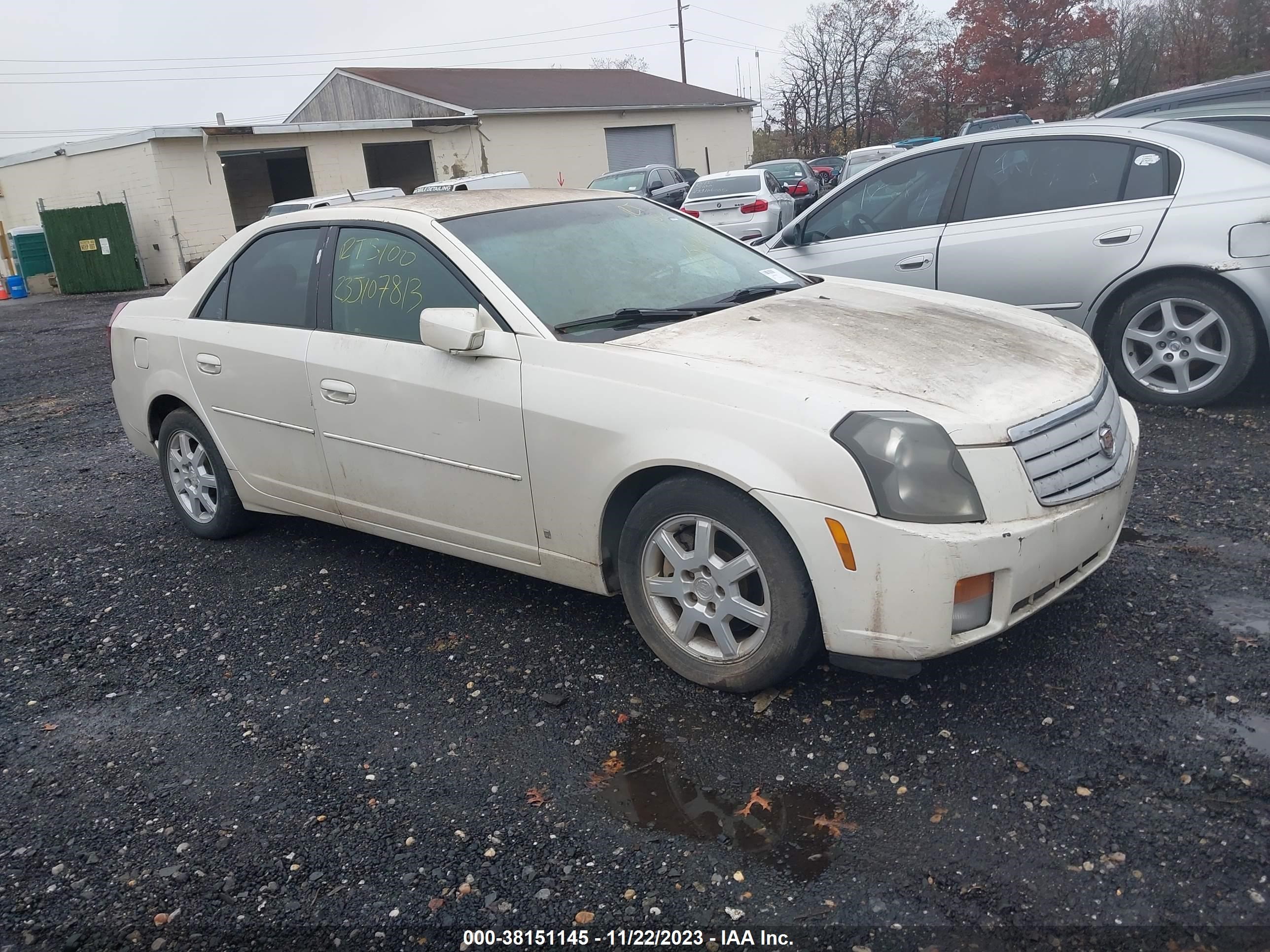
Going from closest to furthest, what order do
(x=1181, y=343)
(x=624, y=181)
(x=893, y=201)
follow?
(x=1181, y=343) < (x=893, y=201) < (x=624, y=181)

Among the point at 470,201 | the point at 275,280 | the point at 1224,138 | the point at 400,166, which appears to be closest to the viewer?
the point at 470,201

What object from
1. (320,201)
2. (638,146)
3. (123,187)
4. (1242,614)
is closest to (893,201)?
(1242,614)

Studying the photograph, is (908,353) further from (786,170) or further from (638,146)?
(638,146)

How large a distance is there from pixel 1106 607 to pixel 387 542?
3284mm

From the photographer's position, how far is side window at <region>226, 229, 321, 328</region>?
4520 millimetres

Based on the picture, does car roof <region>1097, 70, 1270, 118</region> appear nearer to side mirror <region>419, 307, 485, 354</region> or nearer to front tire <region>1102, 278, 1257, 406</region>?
front tire <region>1102, 278, 1257, 406</region>

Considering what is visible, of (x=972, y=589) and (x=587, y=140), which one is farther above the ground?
(x=587, y=140)

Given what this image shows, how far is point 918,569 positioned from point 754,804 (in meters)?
0.80

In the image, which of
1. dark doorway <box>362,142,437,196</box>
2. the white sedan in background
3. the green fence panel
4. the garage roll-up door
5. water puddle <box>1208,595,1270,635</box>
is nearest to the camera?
water puddle <box>1208,595,1270,635</box>

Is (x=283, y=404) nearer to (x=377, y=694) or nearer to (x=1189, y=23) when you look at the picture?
(x=377, y=694)

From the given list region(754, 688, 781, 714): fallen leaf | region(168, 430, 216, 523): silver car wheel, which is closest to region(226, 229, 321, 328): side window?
region(168, 430, 216, 523): silver car wheel

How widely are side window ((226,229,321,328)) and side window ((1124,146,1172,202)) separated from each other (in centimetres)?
460

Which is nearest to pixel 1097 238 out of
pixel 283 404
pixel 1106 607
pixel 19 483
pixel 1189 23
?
pixel 1106 607

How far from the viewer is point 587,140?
33.9m
